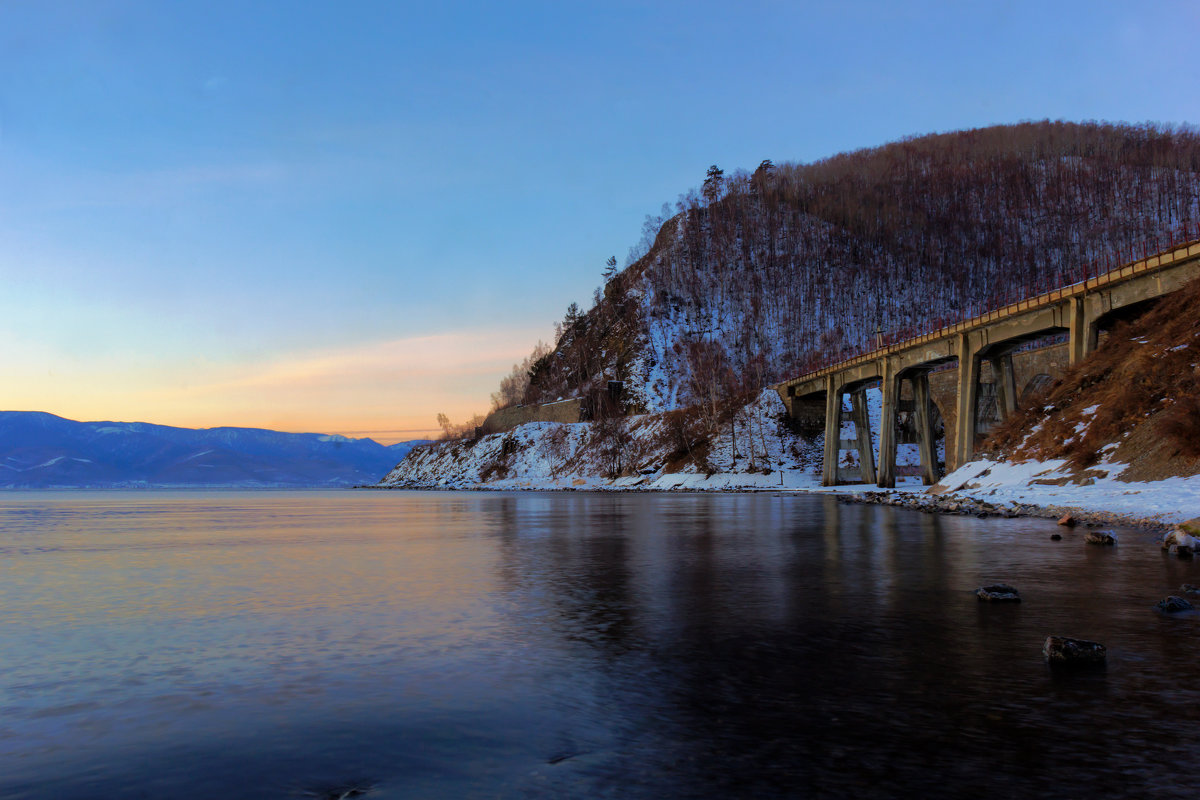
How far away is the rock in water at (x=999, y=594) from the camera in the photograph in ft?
43.0

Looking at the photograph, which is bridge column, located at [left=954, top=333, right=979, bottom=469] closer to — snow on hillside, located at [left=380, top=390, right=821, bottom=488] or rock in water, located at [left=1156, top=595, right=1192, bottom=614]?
snow on hillside, located at [left=380, top=390, right=821, bottom=488]

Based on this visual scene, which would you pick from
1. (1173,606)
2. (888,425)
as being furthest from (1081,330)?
(1173,606)

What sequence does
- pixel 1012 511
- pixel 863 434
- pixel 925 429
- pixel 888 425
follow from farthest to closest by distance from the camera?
pixel 863 434 → pixel 888 425 → pixel 925 429 → pixel 1012 511

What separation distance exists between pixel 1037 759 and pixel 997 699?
5.52 feet

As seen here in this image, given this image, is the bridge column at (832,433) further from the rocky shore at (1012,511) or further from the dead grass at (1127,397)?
the dead grass at (1127,397)

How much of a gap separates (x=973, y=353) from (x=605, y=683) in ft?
176

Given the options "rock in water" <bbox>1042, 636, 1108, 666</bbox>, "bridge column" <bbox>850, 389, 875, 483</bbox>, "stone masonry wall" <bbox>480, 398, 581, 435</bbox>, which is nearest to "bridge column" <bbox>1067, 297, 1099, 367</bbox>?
"bridge column" <bbox>850, 389, 875, 483</bbox>

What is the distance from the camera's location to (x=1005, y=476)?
4156cm

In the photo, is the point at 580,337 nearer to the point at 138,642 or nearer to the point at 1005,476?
the point at 1005,476

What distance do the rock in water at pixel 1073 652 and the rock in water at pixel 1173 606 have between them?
11.8 ft

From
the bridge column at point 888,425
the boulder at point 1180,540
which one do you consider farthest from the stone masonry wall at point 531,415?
the boulder at point 1180,540

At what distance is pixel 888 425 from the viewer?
69.2 meters

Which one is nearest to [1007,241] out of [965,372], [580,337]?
[580,337]

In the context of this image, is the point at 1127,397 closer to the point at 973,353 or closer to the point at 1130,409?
the point at 1130,409
